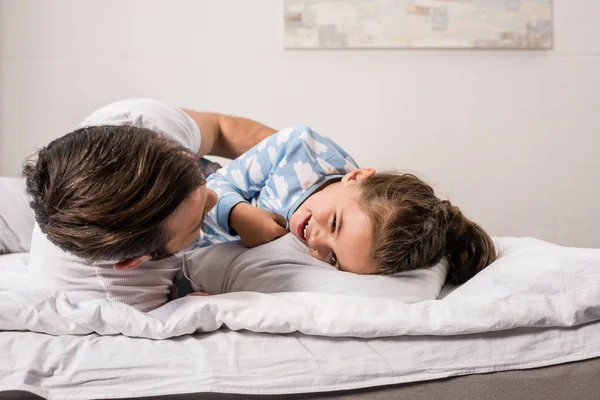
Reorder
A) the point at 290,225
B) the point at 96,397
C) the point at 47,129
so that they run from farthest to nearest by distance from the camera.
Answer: the point at 47,129 → the point at 290,225 → the point at 96,397

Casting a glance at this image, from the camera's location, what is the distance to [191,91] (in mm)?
2646

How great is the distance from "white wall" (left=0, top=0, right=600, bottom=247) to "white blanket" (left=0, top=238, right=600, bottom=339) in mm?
1571

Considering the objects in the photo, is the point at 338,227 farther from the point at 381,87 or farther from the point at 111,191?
the point at 381,87

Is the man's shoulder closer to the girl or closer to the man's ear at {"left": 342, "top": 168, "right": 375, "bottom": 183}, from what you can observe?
the girl

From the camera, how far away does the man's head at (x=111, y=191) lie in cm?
96

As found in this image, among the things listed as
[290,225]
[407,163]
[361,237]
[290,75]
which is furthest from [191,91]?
[361,237]

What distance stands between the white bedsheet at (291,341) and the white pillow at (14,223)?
953 mm

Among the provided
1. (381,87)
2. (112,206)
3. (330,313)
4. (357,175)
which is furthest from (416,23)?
(112,206)

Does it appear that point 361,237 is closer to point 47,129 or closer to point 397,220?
point 397,220

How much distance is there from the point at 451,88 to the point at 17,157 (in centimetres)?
182

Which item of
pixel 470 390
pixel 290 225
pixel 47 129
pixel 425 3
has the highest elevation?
pixel 425 3

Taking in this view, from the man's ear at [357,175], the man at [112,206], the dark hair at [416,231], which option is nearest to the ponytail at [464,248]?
the dark hair at [416,231]

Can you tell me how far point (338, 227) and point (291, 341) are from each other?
12.8 inches

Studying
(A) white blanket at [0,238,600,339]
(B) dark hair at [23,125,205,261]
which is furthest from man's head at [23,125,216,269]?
(A) white blanket at [0,238,600,339]
